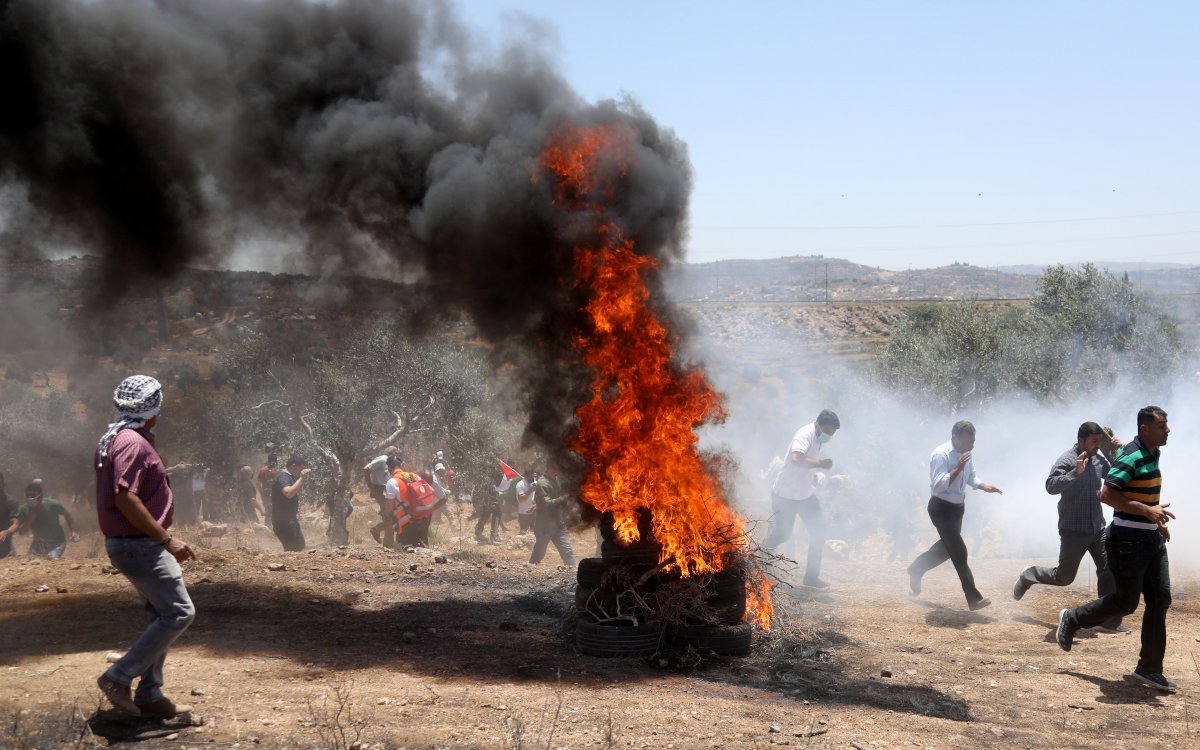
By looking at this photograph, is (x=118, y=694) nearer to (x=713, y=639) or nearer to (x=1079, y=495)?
(x=713, y=639)

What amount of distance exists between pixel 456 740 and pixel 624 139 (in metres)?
5.33

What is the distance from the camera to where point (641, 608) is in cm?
759

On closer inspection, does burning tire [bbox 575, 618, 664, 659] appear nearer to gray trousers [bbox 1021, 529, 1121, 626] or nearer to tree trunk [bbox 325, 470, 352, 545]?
gray trousers [bbox 1021, 529, 1121, 626]

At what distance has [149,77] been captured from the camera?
31.8 ft

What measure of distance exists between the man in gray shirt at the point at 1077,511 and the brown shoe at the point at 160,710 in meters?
7.69

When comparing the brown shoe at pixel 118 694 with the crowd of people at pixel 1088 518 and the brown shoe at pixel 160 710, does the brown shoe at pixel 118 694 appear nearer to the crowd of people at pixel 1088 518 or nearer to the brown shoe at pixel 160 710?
the brown shoe at pixel 160 710

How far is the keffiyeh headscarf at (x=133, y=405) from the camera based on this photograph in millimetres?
5527

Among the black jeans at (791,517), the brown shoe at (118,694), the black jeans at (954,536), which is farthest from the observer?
the black jeans at (791,517)

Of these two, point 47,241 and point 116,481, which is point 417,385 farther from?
point 116,481

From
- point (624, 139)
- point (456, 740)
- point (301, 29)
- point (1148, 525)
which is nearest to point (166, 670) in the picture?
point (456, 740)

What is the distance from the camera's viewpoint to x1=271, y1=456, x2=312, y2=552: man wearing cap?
1369cm

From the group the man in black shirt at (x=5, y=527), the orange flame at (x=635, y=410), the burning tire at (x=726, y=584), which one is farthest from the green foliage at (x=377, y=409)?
the burning tire at (x=726, y=584)

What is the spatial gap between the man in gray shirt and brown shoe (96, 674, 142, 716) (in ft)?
26.0

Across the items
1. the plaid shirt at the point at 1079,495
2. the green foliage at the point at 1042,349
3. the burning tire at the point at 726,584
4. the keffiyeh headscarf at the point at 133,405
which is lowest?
the burning tire at the point at 726,584
